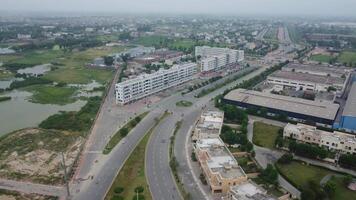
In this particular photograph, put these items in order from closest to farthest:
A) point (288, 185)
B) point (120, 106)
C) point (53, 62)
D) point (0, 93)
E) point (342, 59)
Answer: point (288, 185) < point (120, 106) < point (0, 93) < point (53, 62) < point (342, 59)

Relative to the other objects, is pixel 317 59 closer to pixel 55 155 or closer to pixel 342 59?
pixel 342 59

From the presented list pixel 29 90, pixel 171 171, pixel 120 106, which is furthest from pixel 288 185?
pixel 29 90

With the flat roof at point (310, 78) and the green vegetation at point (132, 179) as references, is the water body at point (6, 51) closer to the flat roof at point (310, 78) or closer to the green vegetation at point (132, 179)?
the flat roof at point (310, 78)

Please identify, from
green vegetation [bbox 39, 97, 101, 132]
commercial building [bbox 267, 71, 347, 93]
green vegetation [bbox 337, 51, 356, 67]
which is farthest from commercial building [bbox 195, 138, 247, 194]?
green vegetation [bbox 337, 51, 356, 67]

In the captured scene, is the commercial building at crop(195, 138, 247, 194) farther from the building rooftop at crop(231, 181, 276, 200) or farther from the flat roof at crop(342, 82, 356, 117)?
the flat roof at crop(342, 82, 356, 117)

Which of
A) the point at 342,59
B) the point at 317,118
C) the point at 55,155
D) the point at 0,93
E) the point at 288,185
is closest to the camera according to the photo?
the point at 288,185

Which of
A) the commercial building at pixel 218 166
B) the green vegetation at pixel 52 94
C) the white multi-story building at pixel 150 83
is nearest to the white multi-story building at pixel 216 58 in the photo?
the white multi-story building at pixel 150 83

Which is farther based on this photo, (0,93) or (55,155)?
(0,93)

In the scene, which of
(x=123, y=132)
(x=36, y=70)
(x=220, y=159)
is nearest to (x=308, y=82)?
(x=220, y=159)
